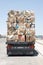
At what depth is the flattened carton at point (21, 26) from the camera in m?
18.4

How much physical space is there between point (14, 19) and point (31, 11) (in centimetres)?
152

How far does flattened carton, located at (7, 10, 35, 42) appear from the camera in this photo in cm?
1839

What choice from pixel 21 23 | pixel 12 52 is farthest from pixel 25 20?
pixel 12 52

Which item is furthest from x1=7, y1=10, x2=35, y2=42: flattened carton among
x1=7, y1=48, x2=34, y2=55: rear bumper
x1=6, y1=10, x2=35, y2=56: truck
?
x1=7, y1=48, x2=34, y2=55: rear bumper

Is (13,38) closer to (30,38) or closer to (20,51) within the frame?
(20,51)

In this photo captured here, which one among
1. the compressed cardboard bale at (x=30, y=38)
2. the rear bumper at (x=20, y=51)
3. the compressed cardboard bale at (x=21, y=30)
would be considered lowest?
the rear bumper at (x=20, y=51)

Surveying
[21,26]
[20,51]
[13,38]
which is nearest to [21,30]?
[21,26]

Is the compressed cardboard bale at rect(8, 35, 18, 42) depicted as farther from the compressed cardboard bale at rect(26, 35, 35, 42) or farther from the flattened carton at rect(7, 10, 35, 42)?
the compressed cardboard bale at rect(26, 35, 35, 42)

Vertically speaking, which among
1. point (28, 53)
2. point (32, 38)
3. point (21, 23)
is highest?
point (21, 23)

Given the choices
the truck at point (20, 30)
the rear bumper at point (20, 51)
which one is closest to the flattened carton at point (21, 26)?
the truck at point (20, 30)

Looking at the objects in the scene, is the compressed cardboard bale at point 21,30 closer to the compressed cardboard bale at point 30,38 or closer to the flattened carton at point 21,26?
the flattened carton at point 21,26

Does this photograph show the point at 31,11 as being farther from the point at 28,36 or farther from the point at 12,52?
the point at 12,52

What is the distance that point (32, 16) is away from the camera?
18625 millimetres

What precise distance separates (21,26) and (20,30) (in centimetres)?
34
